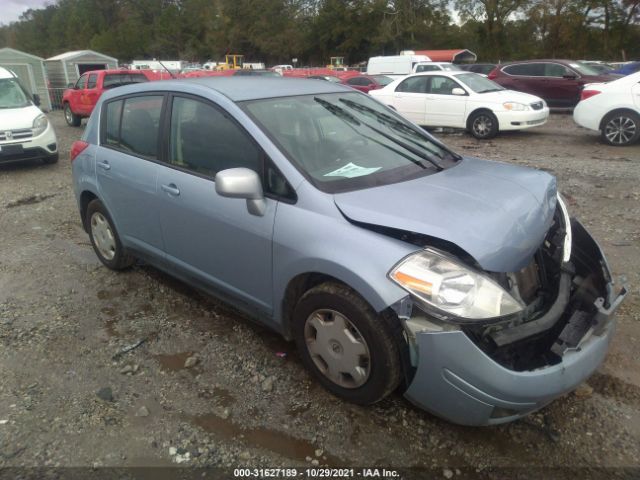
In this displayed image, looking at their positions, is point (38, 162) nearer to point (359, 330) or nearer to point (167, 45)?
point (359, 330)

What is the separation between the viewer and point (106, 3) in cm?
10581

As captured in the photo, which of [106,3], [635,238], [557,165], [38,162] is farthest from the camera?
[106,3]

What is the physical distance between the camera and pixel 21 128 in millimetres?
8711

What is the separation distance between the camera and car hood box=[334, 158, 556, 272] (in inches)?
91.5

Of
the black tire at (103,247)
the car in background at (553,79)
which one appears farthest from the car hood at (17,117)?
the car in background at (553,79)

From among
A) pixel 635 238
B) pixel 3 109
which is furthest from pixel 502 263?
→ pixel 3 109

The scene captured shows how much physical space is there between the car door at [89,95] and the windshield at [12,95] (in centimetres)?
475

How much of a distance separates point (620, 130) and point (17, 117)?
442 inches

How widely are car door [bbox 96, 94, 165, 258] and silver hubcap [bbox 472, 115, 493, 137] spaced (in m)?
8.99

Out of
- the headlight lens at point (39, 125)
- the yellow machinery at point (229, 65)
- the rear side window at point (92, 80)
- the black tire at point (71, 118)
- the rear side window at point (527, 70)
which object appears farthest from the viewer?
the yellow machinery at point (229, 65)

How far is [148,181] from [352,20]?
63149mm

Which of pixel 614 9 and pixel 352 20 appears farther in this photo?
pixel 352 20

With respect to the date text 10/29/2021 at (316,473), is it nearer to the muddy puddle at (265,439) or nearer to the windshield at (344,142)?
the muddy puddle at (265,439)

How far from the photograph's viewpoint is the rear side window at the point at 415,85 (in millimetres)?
12036
